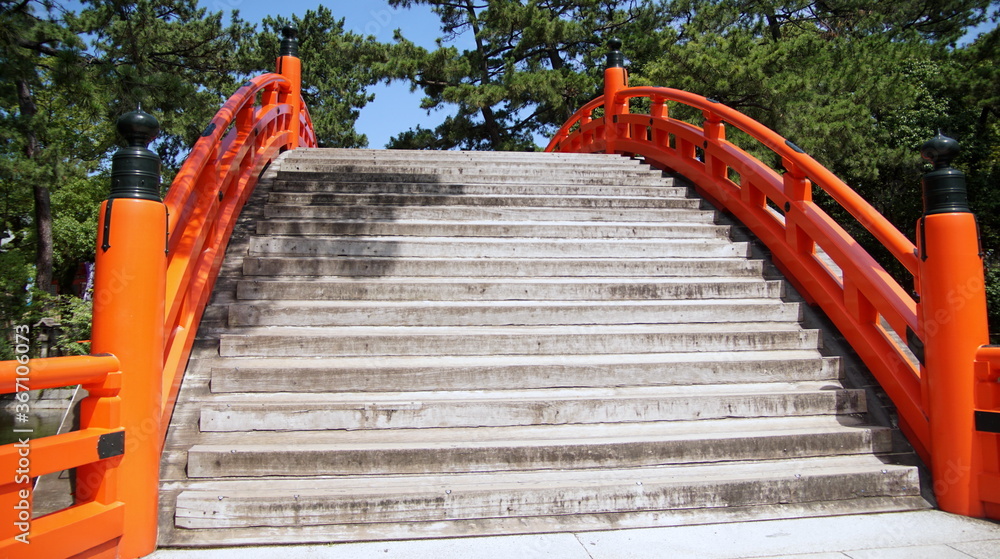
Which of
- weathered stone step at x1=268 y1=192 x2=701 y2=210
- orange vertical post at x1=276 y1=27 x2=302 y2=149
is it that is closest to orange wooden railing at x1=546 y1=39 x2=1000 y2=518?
weathered stone step at x1=268 y1=192 x2=701 y2=210

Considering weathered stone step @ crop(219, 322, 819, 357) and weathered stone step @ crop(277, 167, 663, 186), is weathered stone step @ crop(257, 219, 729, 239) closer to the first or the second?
weathered stone step @ crop(277, 167, 663, 186)

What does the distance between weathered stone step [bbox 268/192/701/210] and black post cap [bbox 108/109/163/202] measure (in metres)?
2.80

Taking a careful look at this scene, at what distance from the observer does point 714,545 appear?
8.69 ft

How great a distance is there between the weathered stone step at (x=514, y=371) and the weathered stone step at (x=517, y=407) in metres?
0.05

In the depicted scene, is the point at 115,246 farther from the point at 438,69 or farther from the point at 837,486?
the point at 438,69

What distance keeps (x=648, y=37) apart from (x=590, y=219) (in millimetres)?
14343

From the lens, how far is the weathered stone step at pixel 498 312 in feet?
13.0

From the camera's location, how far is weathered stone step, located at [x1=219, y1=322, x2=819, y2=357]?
368 centimetres

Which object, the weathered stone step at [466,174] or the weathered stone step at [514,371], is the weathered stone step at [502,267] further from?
the weathered stone step at [466,174]

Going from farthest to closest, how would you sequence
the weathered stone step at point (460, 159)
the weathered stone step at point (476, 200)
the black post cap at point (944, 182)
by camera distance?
the weathered stone step at point (460, 159) → the weathered stone step at point (476, 200) → the black post cap at point (944, 182)

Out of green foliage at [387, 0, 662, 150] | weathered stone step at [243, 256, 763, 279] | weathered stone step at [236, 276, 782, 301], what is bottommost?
weathered stone step at [236, 276, 782, 301]

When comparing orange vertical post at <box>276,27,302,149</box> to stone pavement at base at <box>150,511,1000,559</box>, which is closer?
stone pavement at base at <box>150,511,1000,559</box>

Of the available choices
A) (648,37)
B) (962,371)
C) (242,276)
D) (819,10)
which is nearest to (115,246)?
(242,276)

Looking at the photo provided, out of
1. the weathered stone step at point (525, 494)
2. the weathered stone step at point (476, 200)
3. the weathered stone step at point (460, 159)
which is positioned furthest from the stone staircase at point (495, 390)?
the weathered stone step at point (460, 159)
